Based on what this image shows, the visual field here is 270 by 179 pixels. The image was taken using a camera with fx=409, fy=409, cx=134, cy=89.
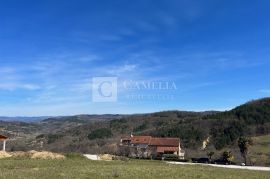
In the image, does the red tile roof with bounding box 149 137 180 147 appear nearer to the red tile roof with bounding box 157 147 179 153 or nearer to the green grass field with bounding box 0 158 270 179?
the red tile roof with bounding box 157 147 179 153

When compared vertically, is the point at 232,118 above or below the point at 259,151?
above

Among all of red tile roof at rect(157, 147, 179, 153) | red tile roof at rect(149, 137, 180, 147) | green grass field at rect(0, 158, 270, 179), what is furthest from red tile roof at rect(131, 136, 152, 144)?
green grass field at rect(0, 158, 270, 179)

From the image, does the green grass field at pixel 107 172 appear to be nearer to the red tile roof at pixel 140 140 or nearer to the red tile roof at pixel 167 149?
the red tile roof at pixel 167 149

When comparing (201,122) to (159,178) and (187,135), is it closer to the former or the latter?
(187,135)

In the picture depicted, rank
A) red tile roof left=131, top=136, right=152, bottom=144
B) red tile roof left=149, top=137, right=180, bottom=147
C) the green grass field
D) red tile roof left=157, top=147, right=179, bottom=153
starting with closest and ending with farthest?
1. the green grass field
2. red tile roof left=157, top=147, right=179, bottom=153
3. red tile roof left=149, top=137, right=180, bottom=147
4. red tile roof left=131, top=136, right=152, bottom=144

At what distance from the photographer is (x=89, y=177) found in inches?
1064

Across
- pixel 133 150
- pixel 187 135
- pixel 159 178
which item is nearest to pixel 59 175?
pixel 159 178

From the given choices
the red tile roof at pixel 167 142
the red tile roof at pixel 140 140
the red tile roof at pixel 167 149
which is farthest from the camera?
the red tile roof at pixel 140 140

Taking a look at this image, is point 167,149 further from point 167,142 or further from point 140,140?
point 140,140

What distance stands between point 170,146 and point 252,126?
2702 inches

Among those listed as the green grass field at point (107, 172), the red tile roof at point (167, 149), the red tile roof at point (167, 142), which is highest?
the green grass field at point (107, 172)

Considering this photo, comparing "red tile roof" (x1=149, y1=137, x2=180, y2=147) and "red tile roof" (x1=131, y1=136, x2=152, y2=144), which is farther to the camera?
"red tile roof" (x1=131, y1=136, x2=152, y2=144)

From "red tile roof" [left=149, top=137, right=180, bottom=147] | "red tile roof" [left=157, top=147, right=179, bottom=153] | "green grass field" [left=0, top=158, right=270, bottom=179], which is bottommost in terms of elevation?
"red tile roof" [left=157, top=147, right=179, bottom=153]

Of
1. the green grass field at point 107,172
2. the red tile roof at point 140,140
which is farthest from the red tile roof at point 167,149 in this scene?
the green grass field at point 107,172
